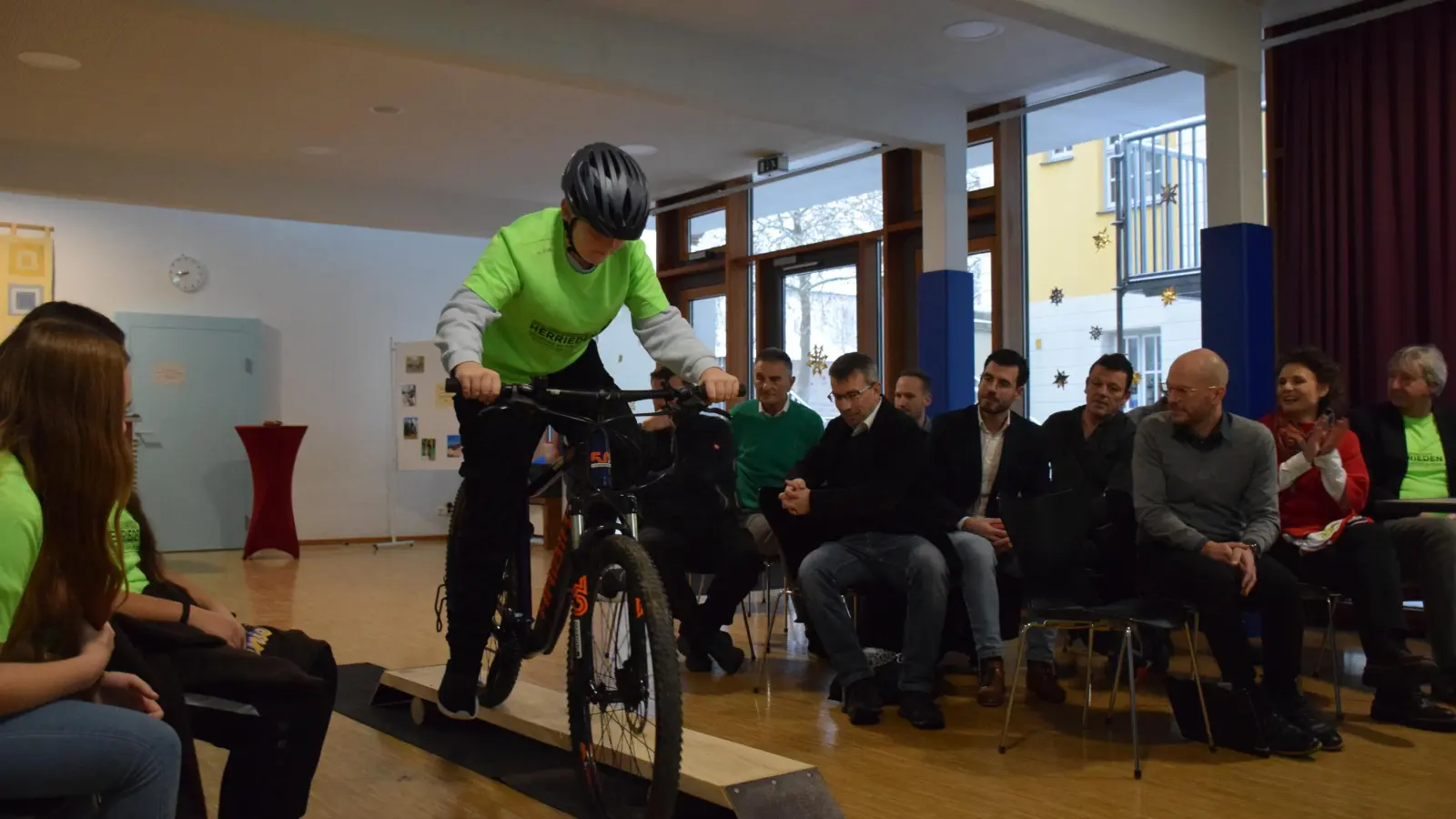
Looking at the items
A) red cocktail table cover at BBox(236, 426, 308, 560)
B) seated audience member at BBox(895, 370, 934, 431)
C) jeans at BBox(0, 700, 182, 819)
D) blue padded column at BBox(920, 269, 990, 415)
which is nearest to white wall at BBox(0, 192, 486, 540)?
red cocktail table cover at BBox(236, 426, 308, 560)

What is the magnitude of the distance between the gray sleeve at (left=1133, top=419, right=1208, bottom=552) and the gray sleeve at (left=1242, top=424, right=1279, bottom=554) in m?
0.21

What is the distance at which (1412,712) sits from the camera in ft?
12.2

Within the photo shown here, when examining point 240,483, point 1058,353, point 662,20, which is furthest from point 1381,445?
point 240,483

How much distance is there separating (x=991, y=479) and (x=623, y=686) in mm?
2339

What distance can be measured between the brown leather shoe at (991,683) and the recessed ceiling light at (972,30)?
3465 millimetres

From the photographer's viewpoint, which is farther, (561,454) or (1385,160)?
(1385,160)

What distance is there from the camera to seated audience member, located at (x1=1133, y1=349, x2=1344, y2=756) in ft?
11.3

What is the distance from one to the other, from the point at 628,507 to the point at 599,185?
0.69 m

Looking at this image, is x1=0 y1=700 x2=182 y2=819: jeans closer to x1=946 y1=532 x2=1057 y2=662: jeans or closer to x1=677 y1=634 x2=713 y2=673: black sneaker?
x1=946 y1=532 x2=1057 y2=662: jeans

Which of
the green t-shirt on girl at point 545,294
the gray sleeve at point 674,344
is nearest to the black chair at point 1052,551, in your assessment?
the gray sleeve at point 674,344

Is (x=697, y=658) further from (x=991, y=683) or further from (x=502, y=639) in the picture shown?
(x=502, y=639)

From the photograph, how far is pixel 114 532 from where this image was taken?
64.5 inches

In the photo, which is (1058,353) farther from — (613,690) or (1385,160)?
(613,690)

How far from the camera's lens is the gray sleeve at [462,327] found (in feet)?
8.27
